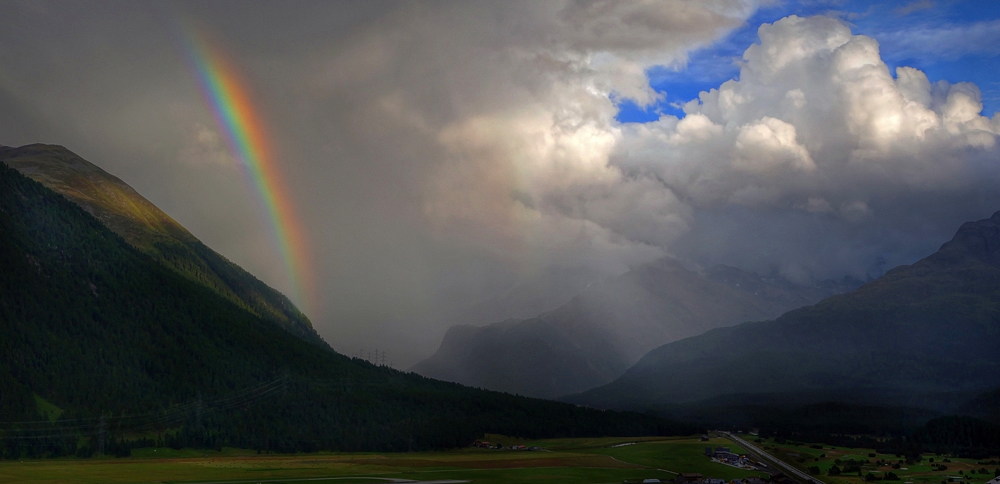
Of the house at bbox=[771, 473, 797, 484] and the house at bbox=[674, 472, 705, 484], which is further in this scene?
the house at bbox=[674, 472, 705, 484]

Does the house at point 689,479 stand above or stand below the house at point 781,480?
above

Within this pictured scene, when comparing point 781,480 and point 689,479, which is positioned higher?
point 689,479

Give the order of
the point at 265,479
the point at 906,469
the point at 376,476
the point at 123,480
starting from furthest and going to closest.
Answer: the point at 906,469 → the point at 376,476 → the point at 265,479 → the point at 123,480

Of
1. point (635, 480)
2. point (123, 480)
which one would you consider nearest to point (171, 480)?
point (123, 480)

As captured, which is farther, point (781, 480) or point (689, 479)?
point (689, 479)

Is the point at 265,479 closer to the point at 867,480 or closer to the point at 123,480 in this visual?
the point at 123,480

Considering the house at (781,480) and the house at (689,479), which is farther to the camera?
the house at (689,479)

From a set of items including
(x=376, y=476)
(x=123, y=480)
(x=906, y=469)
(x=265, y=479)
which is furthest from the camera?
(x=906, y=469)

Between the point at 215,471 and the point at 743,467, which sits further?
the point at 743,467

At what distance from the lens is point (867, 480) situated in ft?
554

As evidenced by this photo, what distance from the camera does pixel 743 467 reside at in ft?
655

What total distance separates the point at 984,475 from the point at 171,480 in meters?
164

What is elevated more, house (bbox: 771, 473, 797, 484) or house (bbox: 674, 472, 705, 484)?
house (bbox: 674, 472, 705, 484)

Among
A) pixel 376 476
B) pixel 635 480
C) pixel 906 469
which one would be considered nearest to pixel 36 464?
pixel 376 476
